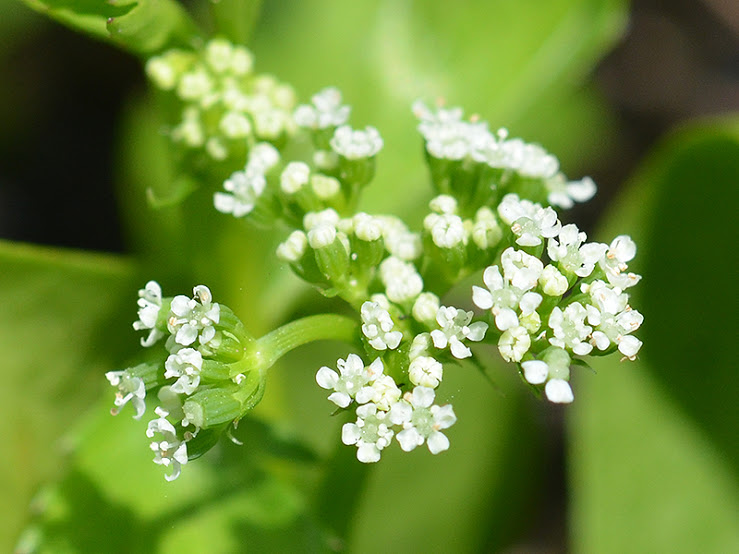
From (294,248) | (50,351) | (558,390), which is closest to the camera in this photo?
(558,390)

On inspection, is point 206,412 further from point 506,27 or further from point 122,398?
point 506,27

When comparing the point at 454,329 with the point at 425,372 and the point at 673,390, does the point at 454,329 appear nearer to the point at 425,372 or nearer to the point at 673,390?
the point at 425,372

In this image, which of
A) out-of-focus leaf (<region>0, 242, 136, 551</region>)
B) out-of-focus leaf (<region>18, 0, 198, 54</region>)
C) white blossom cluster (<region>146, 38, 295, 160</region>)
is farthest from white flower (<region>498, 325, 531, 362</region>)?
out-of-focus leaf (<region>0, 242, 136, 551</region>)

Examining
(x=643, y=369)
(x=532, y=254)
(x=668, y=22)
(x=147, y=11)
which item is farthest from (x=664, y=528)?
(x=668, y=22)

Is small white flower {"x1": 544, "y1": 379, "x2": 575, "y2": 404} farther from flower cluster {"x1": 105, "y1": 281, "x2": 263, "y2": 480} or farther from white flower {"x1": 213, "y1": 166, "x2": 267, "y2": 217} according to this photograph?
white flower {"x1": 213, "y1": 166, "x2": 267, "y2": 217}

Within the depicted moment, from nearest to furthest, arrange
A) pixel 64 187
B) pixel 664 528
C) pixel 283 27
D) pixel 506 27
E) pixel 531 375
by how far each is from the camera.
Answer: pixel 531 375 → pixel 664 528 → pixel 506 27 → pixel 283 27 → pixel 64 187

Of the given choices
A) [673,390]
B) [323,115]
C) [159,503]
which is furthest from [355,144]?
[673,390]
